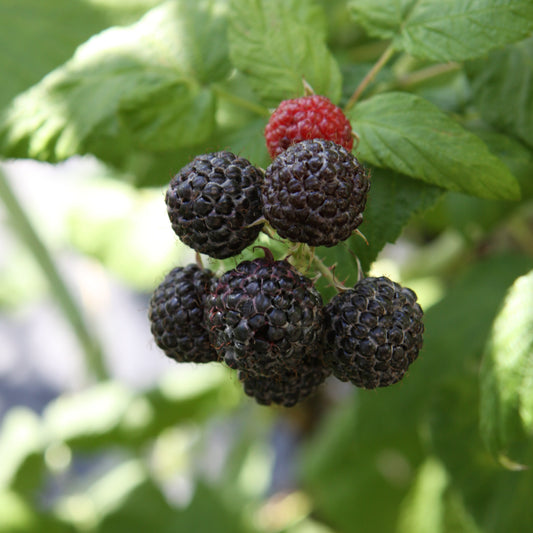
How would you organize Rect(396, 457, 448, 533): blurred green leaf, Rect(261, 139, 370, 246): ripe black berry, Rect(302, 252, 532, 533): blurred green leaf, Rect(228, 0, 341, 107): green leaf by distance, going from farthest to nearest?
Rect(396, 457, 448, 533): blurred green leaf → Rect(302, 252, 532, 533): blurred green leaf → Rect(228, 0, 341, 107): green leaf → Rect(261, 139, 370, 246): ripe black berry

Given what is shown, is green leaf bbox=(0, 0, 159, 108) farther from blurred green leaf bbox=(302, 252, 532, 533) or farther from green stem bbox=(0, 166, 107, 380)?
blurred green leaf bbox=(302, 252, 532, 533)

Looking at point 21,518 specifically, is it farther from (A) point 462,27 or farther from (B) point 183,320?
(A) point 462,27

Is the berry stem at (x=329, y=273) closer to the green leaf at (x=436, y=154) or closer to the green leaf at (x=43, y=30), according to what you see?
the green leaf at (x=436, y=154)

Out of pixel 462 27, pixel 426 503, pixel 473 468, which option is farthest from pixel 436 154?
pixel 426 503

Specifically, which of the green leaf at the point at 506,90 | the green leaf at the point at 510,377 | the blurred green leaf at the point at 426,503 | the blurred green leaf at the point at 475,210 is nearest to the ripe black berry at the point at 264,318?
the green leaf at the point at 510,377

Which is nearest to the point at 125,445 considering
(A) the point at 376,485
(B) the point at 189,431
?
(B) the point at 189,431

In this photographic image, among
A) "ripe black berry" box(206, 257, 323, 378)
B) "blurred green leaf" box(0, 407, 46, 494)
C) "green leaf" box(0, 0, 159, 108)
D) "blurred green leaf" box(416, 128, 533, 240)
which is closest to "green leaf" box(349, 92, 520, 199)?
"ripe black berry" box(206, 257, 323, 378)
